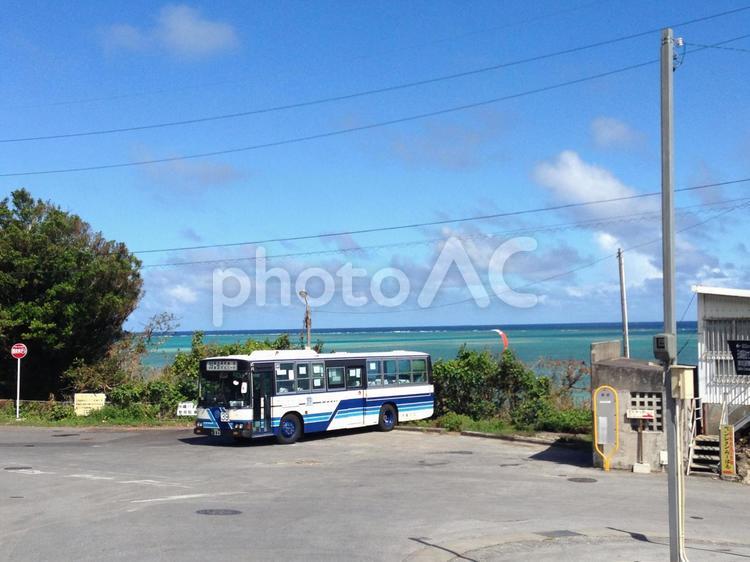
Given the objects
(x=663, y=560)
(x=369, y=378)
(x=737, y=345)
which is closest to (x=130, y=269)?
(x=369, y=378)

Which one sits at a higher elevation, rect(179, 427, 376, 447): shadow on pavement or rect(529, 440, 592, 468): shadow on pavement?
rect(179, 427, 376, 447): shadow on pavement

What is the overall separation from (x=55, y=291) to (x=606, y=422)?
25.4 meters

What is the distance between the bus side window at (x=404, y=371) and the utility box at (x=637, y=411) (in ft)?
33.0

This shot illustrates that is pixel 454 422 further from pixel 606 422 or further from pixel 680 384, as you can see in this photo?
pixel 680 384

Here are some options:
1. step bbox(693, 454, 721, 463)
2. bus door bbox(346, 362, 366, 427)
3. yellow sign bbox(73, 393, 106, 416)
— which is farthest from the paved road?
yellow sign bbox(73, 393, 106, 416)

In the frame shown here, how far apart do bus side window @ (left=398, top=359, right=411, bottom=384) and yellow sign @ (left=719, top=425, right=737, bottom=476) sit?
41.3 feet

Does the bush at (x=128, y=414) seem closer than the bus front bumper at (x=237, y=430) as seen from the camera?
No

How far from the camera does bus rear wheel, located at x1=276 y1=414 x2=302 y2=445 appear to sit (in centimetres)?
2633

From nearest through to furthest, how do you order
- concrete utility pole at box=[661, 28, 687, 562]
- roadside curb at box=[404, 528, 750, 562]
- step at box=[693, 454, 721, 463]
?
concrete utility pole at box=[661, 28, 687, 562], roadside curb at box=[404, 528, 750, 562], step at box=[693, 454, 721, 463]

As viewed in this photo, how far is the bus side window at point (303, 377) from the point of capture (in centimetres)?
2697

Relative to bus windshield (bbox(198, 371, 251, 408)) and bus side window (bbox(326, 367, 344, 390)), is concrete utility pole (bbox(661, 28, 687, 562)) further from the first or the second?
bus side window (bbox(326, 367, 344, 390))

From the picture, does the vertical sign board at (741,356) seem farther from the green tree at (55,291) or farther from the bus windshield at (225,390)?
the green tree at (55,291)

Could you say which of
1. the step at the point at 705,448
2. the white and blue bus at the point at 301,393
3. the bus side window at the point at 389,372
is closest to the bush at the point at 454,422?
the white and blue bus at the point at 301,393

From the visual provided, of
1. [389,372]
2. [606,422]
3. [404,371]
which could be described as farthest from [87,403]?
[606,422]
